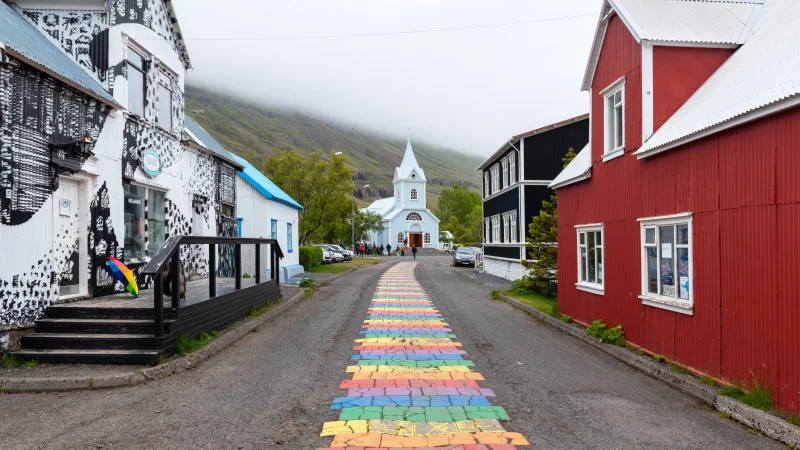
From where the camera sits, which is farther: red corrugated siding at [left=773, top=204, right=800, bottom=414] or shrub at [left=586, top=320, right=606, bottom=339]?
shrub at [left=586, top=320, right=606, bottom=339]

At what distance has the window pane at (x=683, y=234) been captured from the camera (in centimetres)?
775

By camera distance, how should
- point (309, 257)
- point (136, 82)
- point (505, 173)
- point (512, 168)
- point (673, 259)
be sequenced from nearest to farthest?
point (673, 259) → point (136, 82) → point (512, 168) → point (505, 173) → point (309, 257)

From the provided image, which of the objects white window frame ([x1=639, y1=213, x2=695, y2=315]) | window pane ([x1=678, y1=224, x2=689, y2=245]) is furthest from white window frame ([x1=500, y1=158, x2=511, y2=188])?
window pane ([x1=678, y1=224, x2=689, y2=245])

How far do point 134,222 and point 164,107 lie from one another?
9.95ft

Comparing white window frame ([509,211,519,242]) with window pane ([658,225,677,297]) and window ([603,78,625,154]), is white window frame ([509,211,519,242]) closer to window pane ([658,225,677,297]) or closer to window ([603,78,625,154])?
window ([603,78,625,154])

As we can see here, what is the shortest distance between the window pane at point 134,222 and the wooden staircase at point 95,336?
2733 millimetres

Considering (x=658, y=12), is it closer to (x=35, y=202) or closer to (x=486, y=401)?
(x=486, y=401)

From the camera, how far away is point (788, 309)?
562 centimetres

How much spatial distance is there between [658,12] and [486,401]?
7662 mm

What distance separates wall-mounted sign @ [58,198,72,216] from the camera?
880 centimetres

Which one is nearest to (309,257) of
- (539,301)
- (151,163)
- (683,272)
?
(539,301)

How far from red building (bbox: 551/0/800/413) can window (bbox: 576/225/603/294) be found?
0.13 feet

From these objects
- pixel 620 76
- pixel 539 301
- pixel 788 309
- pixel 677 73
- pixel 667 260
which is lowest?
pixel 539 301

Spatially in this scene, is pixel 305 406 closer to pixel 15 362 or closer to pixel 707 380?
pixel 15 362
